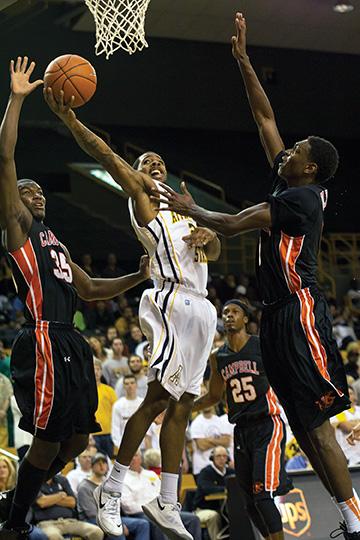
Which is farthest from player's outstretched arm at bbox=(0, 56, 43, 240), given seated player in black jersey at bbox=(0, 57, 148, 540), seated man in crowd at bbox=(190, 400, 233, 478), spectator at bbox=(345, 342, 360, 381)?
spectator at bbox=(345, 342, 360, 381)

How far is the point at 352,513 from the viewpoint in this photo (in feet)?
18.5

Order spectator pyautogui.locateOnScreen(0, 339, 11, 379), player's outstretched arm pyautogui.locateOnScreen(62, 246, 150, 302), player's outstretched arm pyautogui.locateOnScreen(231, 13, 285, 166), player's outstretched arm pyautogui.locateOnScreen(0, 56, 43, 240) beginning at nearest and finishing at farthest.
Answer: player's outstretched arm pyautogui.locateOnScreen(0, 56, 43, 240), player's outstretched arm pyautogui.locateOnScreen(231, 13, 285, 166), player's outstretched arm pyautogui.locateOnScreen(62, 246, 150, 302), spectator pyautogui.locateOnScreen(0, 339, 11, 379)

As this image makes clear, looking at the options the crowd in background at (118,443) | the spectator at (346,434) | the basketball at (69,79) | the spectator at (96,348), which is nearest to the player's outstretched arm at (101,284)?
the basketball at (69,79)

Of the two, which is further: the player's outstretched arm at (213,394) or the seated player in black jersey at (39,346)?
the player's outstretched arm at (213,394)

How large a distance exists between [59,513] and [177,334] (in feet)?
13.8

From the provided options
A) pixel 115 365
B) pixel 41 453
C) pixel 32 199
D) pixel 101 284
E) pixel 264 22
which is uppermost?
pixel 264 22

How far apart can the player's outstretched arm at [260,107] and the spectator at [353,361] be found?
8.11 m

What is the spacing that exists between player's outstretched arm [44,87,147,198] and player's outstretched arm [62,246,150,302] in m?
0.82

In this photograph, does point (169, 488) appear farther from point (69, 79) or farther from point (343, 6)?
point (343, 6)

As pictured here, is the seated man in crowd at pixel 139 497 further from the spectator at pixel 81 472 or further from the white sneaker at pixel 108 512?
the white sneaker at pixel 108 512

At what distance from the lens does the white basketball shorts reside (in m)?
6.28

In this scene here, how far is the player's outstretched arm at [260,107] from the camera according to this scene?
264 inches


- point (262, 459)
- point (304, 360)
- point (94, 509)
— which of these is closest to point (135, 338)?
point (94, 509)

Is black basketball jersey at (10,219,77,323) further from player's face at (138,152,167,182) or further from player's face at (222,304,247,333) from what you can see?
player's face at (222,304,247,333)
